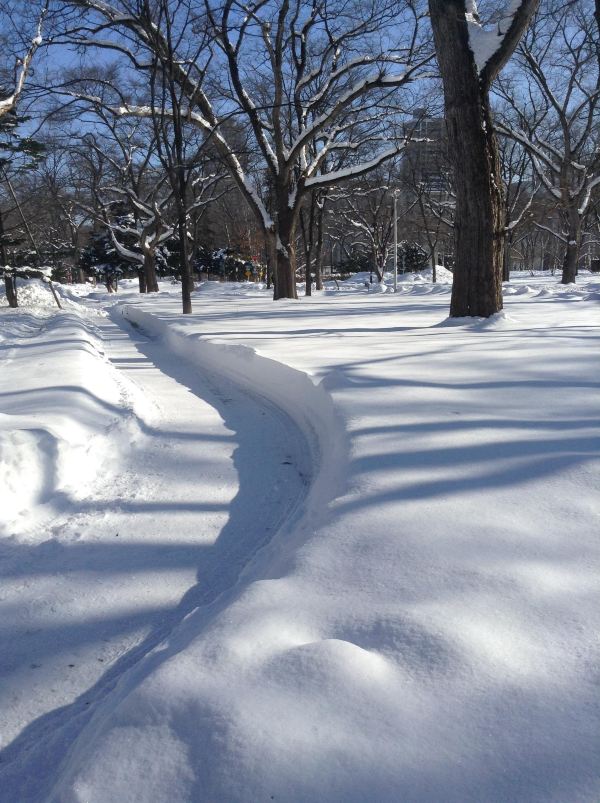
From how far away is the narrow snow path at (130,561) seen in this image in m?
1.97

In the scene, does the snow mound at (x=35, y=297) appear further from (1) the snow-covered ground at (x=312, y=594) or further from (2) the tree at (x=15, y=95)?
(1) the snow-covered ground at (x=312, y=594)

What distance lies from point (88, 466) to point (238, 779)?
312 centimetres

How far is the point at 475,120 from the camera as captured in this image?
8641 millimetres

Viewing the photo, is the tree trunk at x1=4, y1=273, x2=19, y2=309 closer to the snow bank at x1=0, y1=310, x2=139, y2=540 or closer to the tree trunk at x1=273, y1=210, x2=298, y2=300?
the tree trunk at x1=273, y1=210, x2=298, y2=300

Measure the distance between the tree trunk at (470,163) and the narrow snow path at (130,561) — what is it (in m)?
5.33

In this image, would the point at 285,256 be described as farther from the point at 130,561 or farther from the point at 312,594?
the point at 312,594

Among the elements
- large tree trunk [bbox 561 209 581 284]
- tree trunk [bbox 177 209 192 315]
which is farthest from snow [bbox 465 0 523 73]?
large tree trunk [bbox 561 209 581 284]

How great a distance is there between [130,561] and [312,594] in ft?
3.97

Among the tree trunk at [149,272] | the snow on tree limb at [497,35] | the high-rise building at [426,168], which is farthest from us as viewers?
the tree trunk at [149,272]

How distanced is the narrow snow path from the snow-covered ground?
0.01m

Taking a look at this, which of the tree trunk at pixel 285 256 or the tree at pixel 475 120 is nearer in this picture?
the tree at pixel 475 120

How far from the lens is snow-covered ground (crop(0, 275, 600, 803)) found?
1.36m

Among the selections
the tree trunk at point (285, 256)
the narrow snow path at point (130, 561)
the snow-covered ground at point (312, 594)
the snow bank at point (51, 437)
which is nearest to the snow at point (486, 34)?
the snow-covered ground at point (312, 594)

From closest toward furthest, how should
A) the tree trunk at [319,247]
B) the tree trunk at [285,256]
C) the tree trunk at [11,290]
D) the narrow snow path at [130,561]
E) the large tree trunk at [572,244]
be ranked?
the narrow snow path at [130,561]
the tree trunk at [285,256]
the tree trunk at [11,290]
the large tree trunk at [572,244]
the tree trunk at [319,247]
